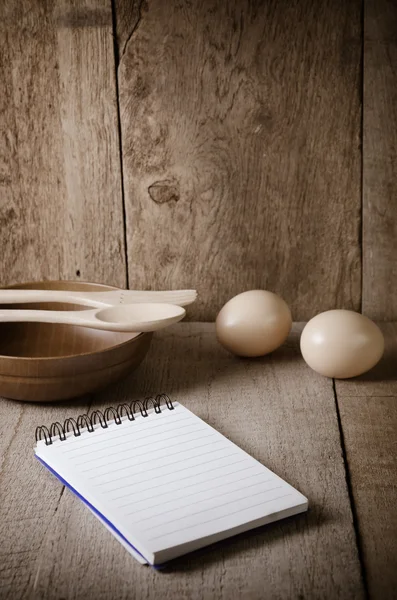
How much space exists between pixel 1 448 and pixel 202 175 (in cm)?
61

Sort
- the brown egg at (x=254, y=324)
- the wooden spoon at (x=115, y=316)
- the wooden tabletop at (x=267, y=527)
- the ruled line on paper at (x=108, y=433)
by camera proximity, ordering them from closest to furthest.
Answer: the wooden tabletop at (x=267, y=527) < the ruled line on paper at (x=108, y=433) < the wooden spoon at (x=115, y=316) < the brown egg at (x=254, y=324)

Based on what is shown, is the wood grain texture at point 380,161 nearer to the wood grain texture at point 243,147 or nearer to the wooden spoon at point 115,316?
the wood grain texture at point 243,147

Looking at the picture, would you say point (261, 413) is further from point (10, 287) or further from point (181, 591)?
point (10, 287)

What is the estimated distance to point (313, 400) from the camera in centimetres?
98

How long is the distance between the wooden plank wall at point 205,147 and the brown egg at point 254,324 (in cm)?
17

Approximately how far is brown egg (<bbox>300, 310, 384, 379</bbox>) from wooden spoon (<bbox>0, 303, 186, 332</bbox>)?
0.21m

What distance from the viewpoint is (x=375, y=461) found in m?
0.82

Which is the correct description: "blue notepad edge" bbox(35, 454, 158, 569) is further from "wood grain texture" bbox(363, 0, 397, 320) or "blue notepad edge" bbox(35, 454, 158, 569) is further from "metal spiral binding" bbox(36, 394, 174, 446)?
"wood grain texture" bbox(363, 0, 397, 320)

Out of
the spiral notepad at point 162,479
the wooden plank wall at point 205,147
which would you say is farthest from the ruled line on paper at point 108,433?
the wooden plank wall at point 205,147

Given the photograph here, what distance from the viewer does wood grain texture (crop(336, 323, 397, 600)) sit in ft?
2.15

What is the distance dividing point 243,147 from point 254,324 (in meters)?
0.34

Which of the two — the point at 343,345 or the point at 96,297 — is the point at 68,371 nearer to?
the point at 96,297

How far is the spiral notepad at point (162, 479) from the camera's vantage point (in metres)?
0.67

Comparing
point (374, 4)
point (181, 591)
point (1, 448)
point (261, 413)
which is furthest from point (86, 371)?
point (374, 4)
